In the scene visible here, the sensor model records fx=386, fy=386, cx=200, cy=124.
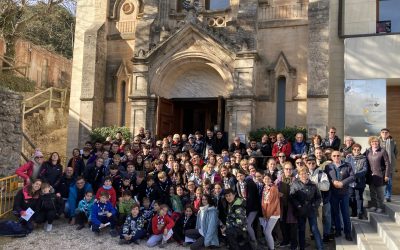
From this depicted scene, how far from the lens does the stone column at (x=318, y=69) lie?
13031mm

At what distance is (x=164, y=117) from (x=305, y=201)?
351 inches

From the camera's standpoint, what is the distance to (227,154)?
9.87 metres

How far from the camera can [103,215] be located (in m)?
Answer: 8.45

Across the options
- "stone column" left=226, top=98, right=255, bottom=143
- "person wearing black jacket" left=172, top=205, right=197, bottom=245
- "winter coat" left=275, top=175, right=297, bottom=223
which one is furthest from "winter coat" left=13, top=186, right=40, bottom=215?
"stone column" left=226, top=98, right=255, bottom=143

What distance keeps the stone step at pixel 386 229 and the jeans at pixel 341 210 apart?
568 mm

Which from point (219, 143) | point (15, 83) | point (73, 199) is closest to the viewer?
point (73, 199)

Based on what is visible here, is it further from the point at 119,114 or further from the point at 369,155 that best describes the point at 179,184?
the point at 119,114

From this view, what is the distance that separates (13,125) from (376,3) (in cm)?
1228

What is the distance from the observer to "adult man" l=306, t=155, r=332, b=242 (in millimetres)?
7281

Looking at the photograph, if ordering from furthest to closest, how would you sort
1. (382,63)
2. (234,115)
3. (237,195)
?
(234,115) < (382,63) < (237,195)

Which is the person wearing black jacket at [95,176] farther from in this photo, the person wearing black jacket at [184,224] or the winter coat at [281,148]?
the winter coat at [281,148]

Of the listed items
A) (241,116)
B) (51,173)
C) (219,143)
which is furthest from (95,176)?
(241,116)

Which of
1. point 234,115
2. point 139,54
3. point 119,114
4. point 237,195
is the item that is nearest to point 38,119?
point 119,114

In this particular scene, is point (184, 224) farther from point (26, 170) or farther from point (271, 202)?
point (26, 170)
